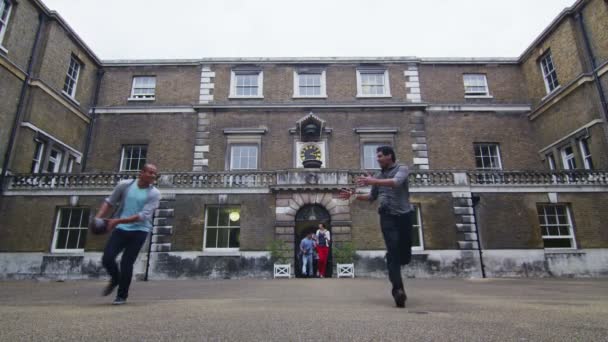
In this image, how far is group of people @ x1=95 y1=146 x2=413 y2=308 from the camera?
3.86 metres

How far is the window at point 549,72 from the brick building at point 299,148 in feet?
0.52

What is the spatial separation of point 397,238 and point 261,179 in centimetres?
1063

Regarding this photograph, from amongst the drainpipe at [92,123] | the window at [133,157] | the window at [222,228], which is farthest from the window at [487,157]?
the drainpipe at [92,123]

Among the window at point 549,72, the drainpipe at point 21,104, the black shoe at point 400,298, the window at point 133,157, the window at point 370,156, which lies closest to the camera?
the black shoe at point 400,298

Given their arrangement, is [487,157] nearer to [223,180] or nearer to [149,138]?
[223,180]

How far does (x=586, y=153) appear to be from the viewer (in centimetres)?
1505

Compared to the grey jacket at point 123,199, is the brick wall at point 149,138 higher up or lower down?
higher up

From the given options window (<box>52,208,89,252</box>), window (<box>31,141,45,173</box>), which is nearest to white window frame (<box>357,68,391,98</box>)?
window (<box>52,208,89,252</box>)

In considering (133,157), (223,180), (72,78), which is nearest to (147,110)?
(133,157)

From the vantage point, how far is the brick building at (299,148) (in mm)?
13352

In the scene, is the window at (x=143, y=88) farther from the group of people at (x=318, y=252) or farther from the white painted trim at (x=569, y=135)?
the white painted trim at (x=569, y=135)

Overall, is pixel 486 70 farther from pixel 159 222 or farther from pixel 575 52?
pixel 159 222

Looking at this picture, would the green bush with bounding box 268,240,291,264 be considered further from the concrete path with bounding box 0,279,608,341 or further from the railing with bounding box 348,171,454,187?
the concrete path with bounding box 0,279,608,341

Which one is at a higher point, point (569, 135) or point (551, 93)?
point (551, 93)
